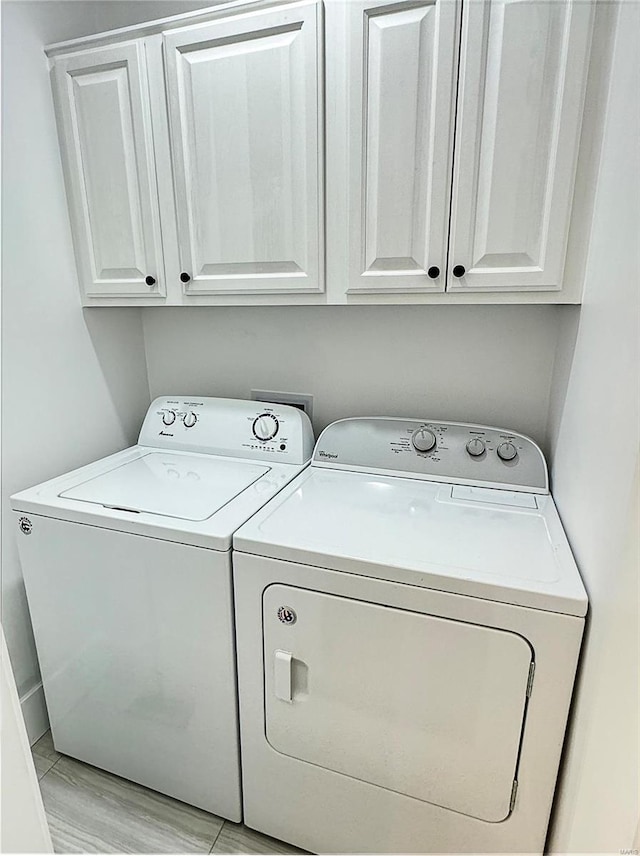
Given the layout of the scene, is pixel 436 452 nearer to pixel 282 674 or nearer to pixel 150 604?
pixel 282 674

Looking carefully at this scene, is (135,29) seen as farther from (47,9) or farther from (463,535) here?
(463,535)

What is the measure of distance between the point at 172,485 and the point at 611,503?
112cm

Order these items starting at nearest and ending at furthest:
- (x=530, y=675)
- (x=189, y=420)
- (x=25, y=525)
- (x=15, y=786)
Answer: (x=15, y=786) → (x=530, y=675) → (x=25, y=525) → (x=189, y=420)

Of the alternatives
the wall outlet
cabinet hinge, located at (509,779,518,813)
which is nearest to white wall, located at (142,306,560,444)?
the wall outlet

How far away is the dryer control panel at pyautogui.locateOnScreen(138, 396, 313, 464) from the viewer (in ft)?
5.40

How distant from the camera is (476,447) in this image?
1479mm

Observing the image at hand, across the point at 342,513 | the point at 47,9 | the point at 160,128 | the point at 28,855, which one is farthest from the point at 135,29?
the point at 28,855

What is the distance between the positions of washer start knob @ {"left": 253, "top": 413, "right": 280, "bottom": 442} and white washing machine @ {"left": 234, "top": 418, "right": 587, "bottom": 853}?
12.9 inches

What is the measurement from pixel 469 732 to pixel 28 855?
0.83m

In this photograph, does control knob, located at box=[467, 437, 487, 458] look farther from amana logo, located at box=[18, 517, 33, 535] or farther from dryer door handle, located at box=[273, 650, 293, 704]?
amana logo, located at box=[18, 517, 33, 535]

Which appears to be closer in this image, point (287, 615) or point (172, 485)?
point (287, 615)

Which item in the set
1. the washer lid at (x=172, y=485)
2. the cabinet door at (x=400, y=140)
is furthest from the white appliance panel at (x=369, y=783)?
the cabinet door at (x=400, y=140)

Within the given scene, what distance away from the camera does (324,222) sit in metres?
1.32

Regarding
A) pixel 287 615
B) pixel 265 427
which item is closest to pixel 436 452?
pixel 265 427
